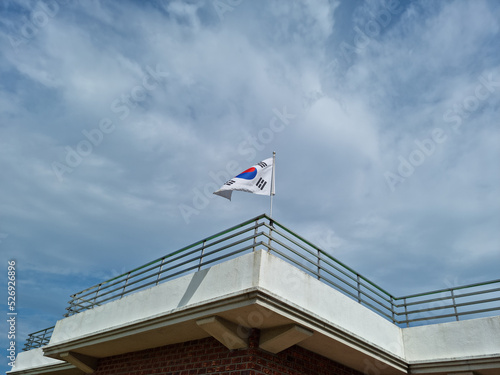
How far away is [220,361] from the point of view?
746 centimetres

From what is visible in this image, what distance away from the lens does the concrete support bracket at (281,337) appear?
690cm

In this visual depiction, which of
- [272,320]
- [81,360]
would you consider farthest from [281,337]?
[81,360]

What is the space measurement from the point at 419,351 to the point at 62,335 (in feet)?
28.2

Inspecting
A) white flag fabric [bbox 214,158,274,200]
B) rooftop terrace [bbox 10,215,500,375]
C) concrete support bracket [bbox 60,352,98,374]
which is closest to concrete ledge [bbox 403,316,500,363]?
rooftop terrace [bbox 10,215,500,375]

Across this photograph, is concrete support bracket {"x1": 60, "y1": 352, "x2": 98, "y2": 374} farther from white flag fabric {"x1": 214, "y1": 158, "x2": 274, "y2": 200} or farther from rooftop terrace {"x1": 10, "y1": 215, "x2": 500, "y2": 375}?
white flag fabric {"x1": 214, "y1": 158, "x2": 274, "y2": 200}

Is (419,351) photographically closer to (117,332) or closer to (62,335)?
(117,332)

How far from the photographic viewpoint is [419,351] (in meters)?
9.16

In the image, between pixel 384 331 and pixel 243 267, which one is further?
pixel 384 331

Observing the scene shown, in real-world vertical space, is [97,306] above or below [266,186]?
below

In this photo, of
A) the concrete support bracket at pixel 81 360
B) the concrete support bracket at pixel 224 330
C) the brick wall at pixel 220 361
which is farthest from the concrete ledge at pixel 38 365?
the concrete support bracket at pixel 224 330

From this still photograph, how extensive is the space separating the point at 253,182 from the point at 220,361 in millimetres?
3373

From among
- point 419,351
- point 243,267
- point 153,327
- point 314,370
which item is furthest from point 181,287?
point 419,351

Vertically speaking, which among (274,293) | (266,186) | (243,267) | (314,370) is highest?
(266,186)

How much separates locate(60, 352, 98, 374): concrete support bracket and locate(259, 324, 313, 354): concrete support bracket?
5485 mm
